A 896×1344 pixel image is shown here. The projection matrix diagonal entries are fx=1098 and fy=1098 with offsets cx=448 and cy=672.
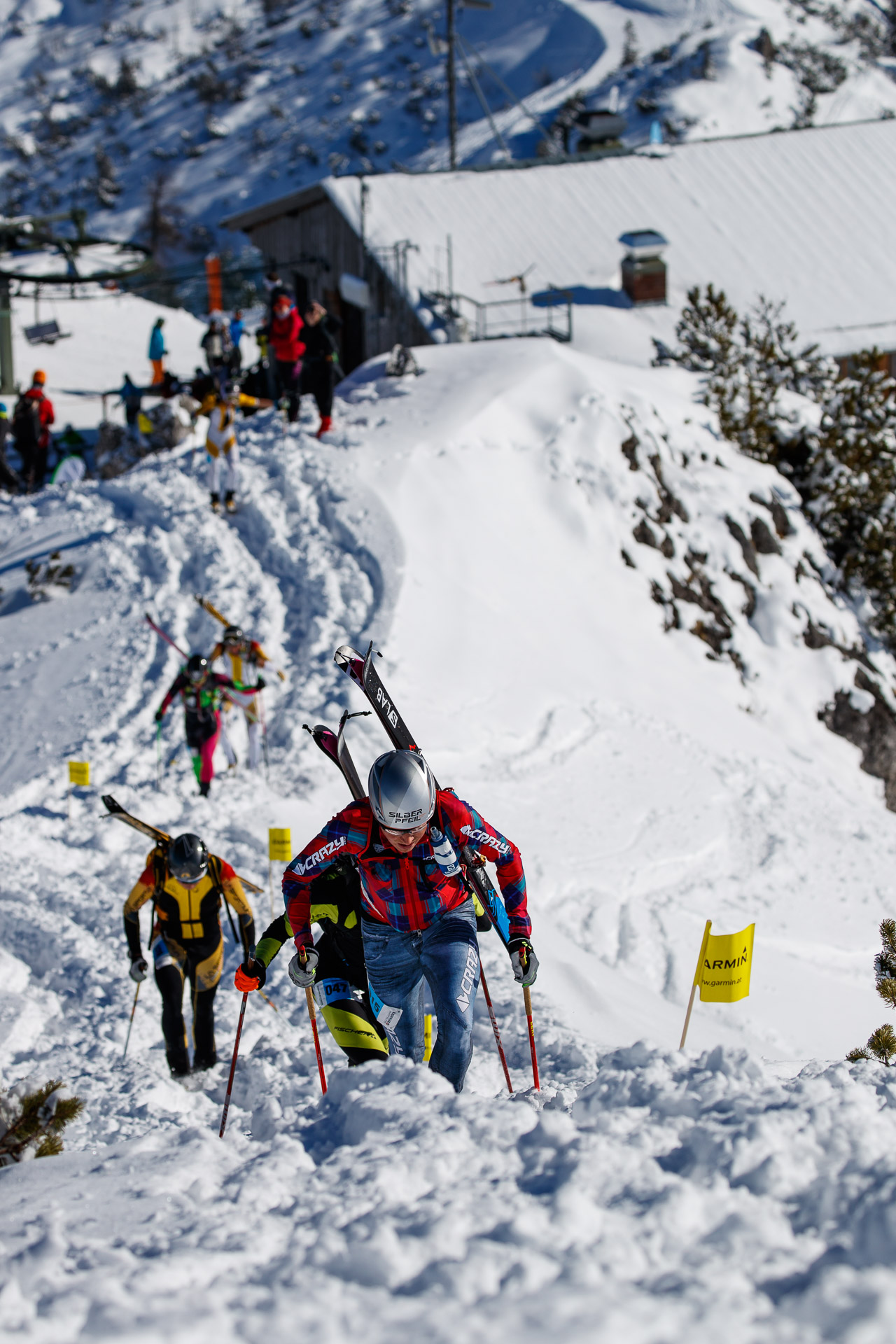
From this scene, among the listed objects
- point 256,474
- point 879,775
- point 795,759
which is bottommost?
point 879,775

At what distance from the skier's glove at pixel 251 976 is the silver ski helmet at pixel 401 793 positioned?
940mm

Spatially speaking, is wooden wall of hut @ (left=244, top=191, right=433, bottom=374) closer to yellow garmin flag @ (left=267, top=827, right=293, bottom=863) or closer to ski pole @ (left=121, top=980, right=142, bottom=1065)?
yellow garmin flag @ (left=267, top=827, right=293, bottom=863)

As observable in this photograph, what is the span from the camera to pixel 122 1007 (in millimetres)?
7133

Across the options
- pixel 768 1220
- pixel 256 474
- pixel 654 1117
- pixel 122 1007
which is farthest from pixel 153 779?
pixel 768 1220

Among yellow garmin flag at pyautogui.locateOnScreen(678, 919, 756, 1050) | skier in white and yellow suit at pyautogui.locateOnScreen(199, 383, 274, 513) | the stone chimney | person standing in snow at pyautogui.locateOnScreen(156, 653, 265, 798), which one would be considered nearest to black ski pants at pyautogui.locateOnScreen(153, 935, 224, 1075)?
yellow garmin flag at pyautogui.locateOnScreen(678, 919, 756, 1050)

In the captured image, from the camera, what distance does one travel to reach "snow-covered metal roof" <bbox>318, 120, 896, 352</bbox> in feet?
88.8

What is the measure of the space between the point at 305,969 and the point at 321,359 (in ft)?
43.7

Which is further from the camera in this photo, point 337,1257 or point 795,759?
point 795,759

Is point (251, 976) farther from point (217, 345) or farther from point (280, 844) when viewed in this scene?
point (217, 345)

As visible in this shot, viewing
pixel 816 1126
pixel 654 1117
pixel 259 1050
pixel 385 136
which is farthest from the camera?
pixel 385 136

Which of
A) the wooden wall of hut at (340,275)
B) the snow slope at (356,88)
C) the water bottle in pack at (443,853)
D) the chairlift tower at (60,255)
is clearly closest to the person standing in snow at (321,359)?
the wooden wall of hut at (340,275)

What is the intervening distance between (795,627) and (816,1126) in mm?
14088

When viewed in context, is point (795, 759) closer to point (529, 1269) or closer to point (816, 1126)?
point (816, 1126)

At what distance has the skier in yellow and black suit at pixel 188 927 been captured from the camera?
21.4 ft
